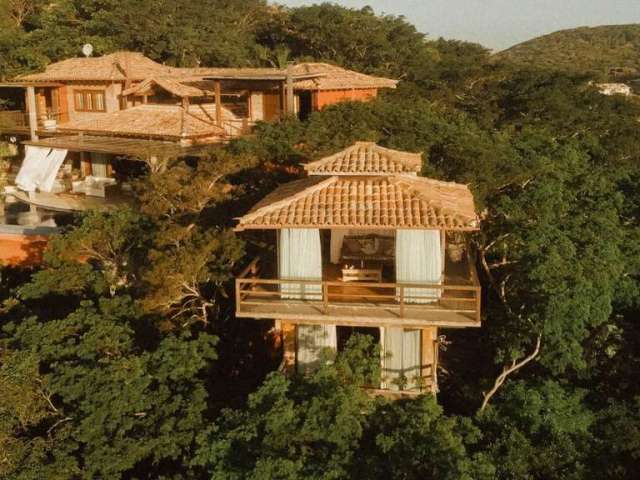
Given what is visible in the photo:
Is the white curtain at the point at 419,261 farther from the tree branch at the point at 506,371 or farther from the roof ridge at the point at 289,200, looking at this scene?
the tree branch at the point at 506,371

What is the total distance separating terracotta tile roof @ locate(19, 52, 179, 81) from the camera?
34000mm

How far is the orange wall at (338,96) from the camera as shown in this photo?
30.8 m

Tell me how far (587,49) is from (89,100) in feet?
365

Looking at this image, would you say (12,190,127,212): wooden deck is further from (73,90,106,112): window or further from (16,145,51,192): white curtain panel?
(73,90,106,112): window

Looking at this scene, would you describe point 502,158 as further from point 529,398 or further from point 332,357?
point 332,357

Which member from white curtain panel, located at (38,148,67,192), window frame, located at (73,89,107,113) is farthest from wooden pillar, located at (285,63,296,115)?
window frame, located at (73,89,107,113)

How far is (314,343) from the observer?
16.4 meters

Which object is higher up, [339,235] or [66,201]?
[339,235]

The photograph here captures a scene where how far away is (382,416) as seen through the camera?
590 inches

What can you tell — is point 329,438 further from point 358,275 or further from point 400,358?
point 358,275

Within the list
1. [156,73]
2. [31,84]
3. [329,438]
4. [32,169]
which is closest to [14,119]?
[31,84]

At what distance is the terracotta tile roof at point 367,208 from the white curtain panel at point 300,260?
420 mm

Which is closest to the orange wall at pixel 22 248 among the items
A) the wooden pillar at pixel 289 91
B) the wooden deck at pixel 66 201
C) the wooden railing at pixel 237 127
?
the wooden deck at pixel 66 201

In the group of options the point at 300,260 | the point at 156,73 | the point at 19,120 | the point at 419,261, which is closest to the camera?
the point at 419,261
